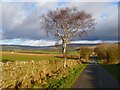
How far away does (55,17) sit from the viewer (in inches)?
1706

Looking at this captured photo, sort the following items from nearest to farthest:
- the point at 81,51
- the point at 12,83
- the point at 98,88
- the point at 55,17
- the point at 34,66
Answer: the point at 98,88, the point at 12,83, the point at 34,66, the point at 55,17, the point at 81,51

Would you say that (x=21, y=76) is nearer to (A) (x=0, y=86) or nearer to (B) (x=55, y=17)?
(A) (x=0, y=86)

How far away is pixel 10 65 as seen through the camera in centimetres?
2083

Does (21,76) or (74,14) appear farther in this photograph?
(74,14)

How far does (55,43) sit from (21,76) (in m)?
23.7

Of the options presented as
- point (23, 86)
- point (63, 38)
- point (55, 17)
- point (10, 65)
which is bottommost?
point (23, 86)

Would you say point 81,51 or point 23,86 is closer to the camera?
point 23,86

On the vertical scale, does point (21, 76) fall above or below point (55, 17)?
below

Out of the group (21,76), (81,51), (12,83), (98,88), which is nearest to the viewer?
(98,88)

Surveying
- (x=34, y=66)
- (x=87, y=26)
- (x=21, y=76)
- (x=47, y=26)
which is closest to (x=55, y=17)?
(x=47, y=26)

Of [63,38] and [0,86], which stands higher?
[63,38]

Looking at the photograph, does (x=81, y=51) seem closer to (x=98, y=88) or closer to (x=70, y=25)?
(x=70, y=25)

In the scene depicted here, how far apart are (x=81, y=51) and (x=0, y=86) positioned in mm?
90379

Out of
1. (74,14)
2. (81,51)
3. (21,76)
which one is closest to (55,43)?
(74,14)
